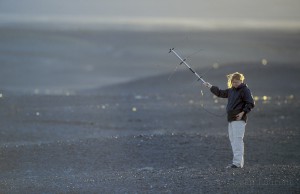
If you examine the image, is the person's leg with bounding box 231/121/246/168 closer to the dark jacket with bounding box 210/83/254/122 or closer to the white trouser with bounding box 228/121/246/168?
the white trouser with bounding box 228/121/246/168

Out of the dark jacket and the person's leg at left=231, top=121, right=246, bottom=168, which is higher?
the dark jacket

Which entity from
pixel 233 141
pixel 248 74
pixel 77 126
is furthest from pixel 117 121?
pixel 248 74

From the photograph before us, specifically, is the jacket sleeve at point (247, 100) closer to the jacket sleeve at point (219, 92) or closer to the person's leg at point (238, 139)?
the person's leg at point (238, 139)

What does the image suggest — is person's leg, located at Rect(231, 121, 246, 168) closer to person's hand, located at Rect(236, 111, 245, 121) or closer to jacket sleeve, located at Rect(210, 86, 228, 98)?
person's hand, located at Rect(236, 111, 245, 121)

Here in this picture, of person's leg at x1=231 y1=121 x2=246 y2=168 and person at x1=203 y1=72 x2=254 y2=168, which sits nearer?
person at x1=203 y1=72 x2=254 y2=168

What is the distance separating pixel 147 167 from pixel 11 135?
1109 cm

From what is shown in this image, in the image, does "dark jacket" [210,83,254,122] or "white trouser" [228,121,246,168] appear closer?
"dark jacket" [210,83,254,122]

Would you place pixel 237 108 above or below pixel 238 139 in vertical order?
above

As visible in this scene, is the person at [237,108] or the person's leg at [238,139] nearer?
the person at [237,108]

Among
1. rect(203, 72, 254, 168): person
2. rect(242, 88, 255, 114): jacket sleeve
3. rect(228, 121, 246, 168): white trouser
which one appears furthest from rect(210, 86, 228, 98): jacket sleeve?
rect(228, 121, 246, 168): white trouser

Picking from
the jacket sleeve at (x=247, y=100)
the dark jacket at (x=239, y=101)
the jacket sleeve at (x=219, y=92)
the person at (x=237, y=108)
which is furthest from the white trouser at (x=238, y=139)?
the jacket sleeve at (x=219, y=92)

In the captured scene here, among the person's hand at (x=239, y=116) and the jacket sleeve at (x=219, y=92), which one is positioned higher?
the jacket sleeve at (x=219, y=92)

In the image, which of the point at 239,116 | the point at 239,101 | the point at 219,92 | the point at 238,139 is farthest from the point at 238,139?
the point at 219,92

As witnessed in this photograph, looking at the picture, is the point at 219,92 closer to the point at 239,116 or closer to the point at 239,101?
the point at 239,101
